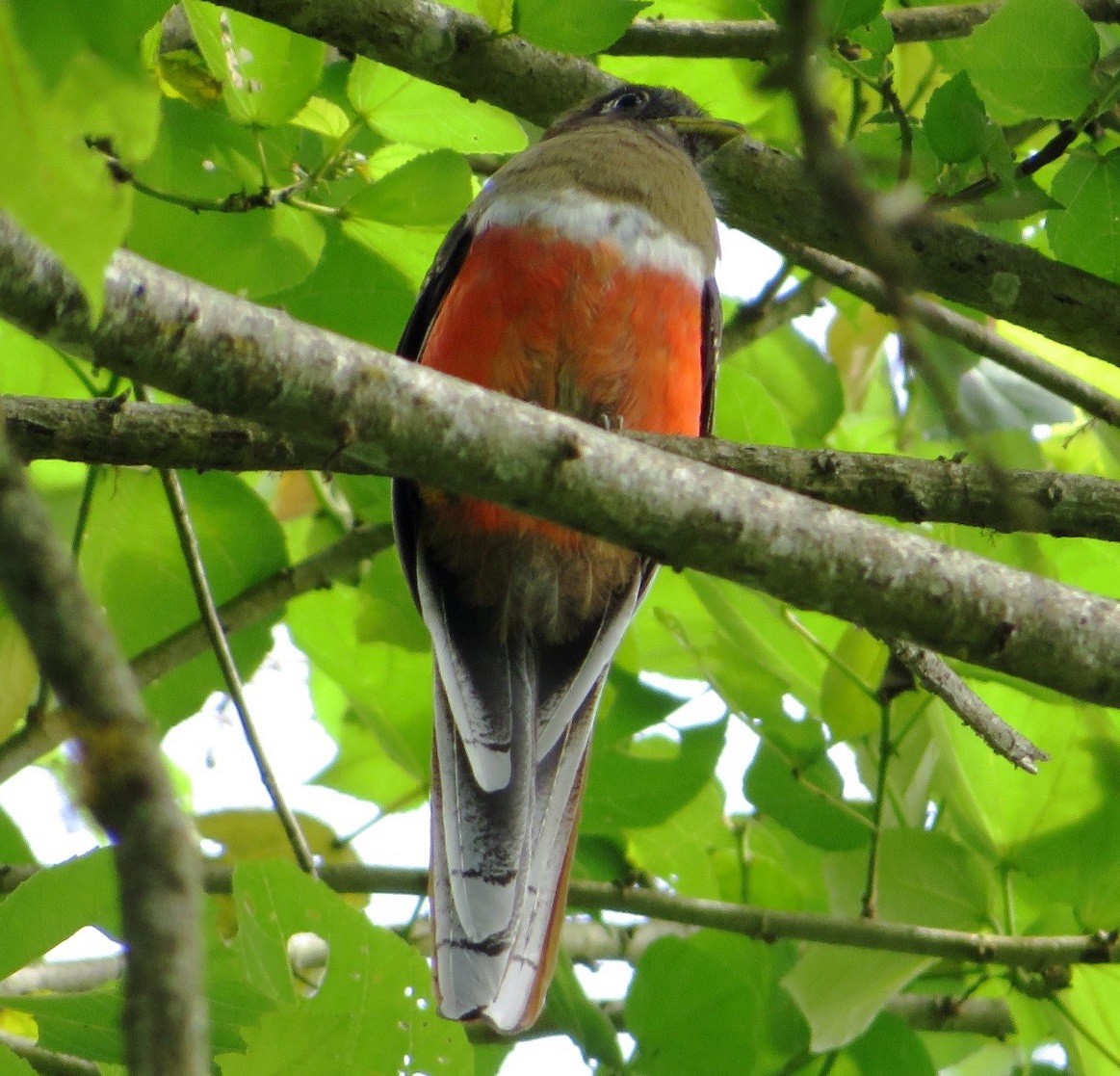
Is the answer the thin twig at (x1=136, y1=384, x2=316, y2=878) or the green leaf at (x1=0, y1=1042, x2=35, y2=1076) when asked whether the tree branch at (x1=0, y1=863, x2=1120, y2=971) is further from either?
the green leaf at (x1=0, y1=1042, x2=35, y2=1076)

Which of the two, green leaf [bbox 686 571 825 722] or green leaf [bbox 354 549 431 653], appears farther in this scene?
green leaf [bbox 354 549 431 653]

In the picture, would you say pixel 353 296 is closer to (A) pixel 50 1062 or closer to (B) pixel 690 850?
(B) pixel 690 850

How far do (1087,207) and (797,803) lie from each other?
1.31m

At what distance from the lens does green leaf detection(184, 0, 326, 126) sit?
266cm

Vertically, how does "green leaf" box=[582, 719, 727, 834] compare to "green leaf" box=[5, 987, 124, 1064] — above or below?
above

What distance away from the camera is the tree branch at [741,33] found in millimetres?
3174

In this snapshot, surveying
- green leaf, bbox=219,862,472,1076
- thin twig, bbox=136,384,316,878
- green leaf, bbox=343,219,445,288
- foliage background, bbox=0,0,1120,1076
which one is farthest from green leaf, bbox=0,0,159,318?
thin twig, bbox=136,384,316,878

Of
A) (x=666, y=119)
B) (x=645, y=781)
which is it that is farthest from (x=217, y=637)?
(x=666, y=119)

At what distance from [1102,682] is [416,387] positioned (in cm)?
91

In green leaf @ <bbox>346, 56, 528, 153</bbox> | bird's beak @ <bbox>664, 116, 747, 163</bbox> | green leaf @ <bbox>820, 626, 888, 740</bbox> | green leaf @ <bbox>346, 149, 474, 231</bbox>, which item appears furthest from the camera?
bird's beak @ <bbox>664, 116, 747, 163</bbox>

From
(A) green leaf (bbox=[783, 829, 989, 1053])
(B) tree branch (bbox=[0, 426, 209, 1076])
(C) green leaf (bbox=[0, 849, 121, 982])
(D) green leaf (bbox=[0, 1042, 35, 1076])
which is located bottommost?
(B) tree branch (bbox=[0, 426, 209, 1076])

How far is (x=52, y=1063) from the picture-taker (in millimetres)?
2658

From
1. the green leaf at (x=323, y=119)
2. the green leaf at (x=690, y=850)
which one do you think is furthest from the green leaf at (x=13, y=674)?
the green leaf at (x=690, y=850)

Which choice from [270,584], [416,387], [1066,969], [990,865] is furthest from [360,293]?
[1066,969]
